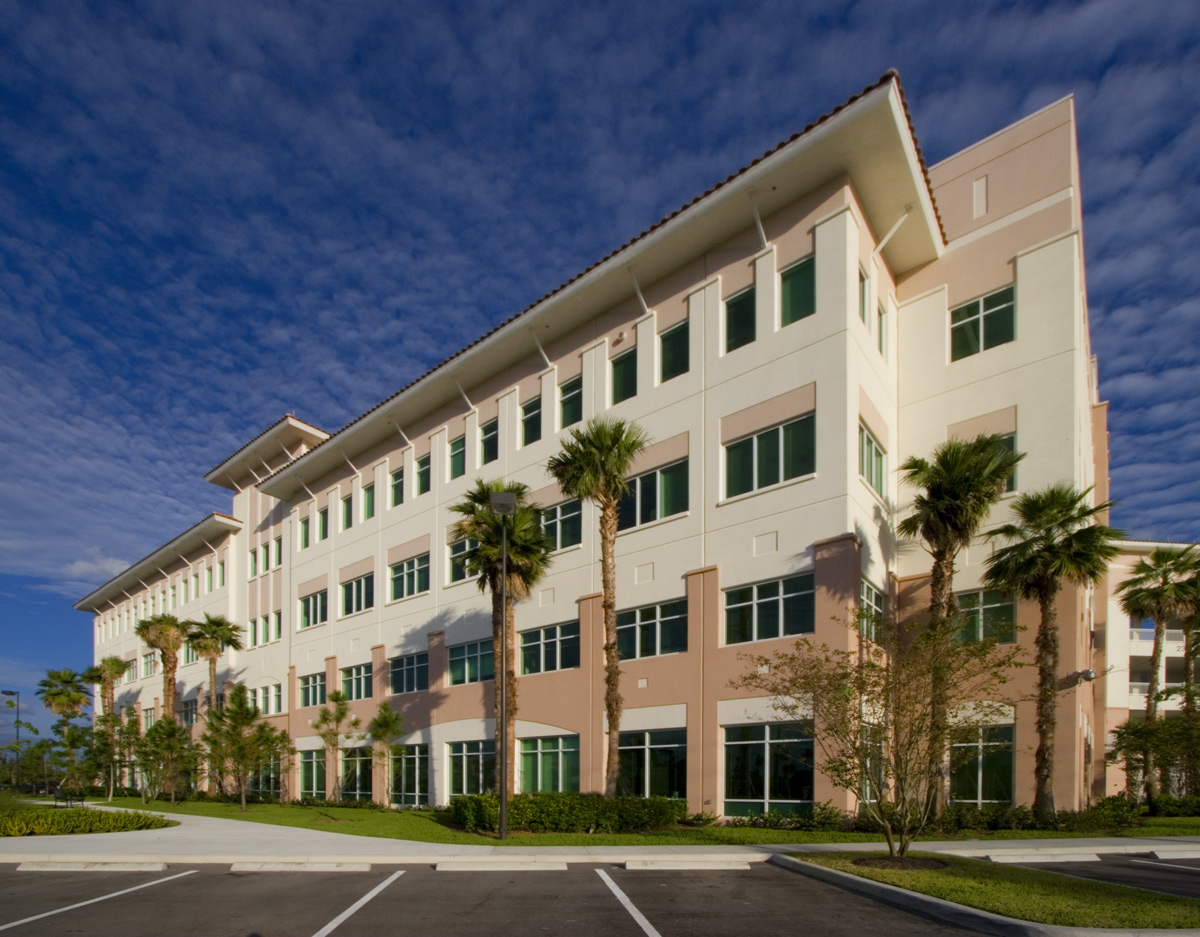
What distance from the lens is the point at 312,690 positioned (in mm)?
44812

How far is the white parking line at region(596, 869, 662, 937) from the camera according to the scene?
10156mm

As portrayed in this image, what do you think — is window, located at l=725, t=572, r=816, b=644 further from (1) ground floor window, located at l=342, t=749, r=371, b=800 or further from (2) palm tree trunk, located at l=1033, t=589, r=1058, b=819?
(1) ground floor window, located at l=342, t=749, r=371, b=800

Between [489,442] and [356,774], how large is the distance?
56.2 ft

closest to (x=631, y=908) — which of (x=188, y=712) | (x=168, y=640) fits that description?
(x=168, y=640)

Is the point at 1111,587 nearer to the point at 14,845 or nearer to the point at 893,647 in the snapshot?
the point at 893,647

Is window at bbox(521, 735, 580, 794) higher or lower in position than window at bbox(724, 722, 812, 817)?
lower

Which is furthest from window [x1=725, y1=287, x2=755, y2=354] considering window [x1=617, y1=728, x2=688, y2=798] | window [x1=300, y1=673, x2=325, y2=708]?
window [x1=300, y1=673, x2=325, y2=708]

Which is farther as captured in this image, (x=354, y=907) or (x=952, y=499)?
(x=952, y=499)

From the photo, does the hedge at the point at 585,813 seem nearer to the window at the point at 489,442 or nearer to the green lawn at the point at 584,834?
the green lawn at the point at 584,834

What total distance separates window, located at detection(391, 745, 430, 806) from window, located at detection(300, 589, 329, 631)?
33.6 feet

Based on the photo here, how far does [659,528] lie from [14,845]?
1768 centimetres

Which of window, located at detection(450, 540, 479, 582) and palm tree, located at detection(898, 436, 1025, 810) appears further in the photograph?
window, located at detection(450, 540, 479, 582)

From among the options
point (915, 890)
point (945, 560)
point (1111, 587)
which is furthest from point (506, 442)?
point (1111, 587)

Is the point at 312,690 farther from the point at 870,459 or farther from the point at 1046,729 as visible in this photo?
the point at 1046,729
